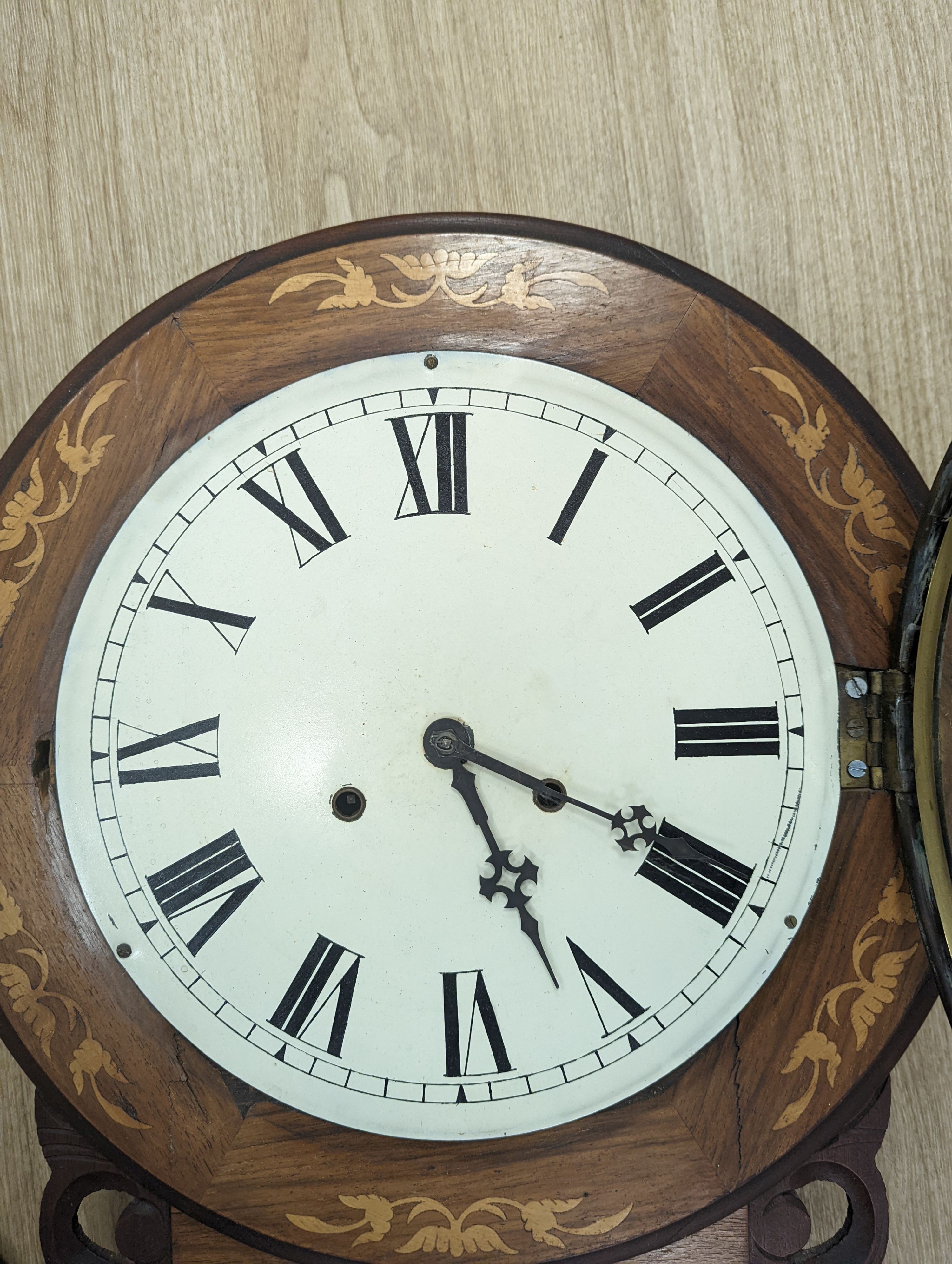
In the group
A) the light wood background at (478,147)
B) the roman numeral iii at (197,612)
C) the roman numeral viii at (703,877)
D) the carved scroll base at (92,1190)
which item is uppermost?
the light wood background at (478,147)

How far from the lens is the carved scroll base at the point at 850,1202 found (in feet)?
2.75

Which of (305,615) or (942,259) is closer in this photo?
(305,615)

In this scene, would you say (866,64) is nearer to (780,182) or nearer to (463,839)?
(780,182)

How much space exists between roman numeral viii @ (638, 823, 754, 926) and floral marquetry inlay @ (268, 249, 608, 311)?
0.42 m

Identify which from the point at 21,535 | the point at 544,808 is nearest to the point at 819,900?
the point at 544,808

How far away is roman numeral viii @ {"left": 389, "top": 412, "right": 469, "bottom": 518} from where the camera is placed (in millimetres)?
812

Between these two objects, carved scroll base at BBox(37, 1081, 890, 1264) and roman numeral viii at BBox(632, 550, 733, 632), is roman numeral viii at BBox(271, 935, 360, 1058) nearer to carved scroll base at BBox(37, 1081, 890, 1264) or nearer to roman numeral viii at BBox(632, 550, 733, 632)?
carved scroll base at BBox(37, 1081, 890, 1264)

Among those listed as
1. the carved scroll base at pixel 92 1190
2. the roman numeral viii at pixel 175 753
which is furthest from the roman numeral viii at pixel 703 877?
the carved scroll base at pixel 92 1190

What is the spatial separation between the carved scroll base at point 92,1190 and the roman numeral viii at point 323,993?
182mm

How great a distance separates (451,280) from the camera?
83cm

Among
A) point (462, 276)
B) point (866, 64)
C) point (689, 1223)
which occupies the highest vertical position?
point (866, 64)

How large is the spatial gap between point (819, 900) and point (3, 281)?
0.99 meters

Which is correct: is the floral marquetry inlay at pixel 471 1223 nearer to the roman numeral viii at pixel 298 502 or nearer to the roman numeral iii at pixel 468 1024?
the roman numeral iii at pixel 468 1024

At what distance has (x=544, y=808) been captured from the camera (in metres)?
0.81
